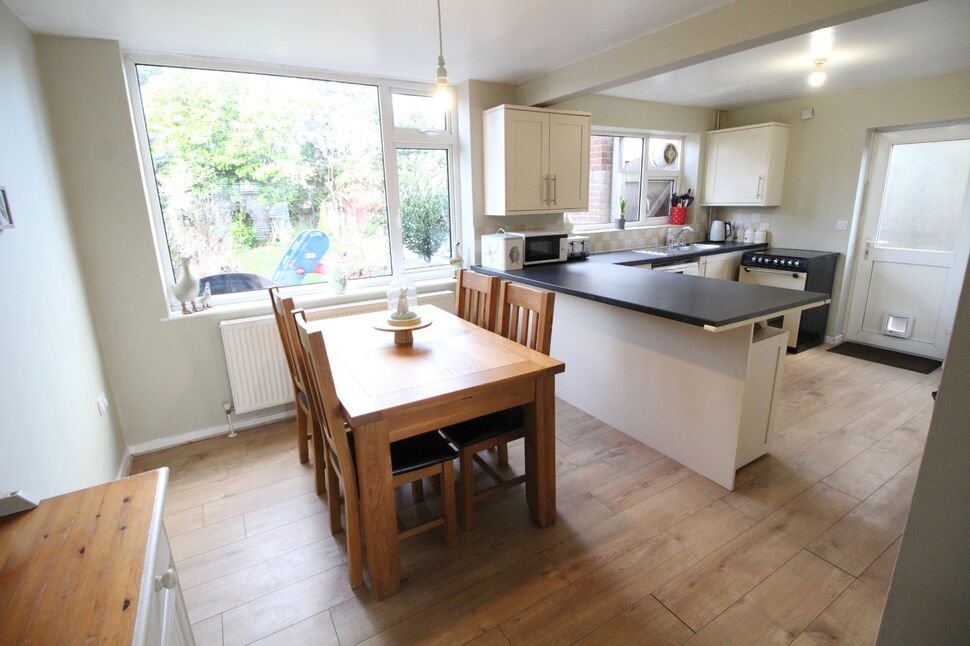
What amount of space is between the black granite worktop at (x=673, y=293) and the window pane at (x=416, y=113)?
1362mm

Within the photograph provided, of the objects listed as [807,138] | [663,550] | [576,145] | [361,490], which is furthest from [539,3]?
[807,138]

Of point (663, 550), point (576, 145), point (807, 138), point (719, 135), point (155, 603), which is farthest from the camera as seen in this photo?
point (719, 135)

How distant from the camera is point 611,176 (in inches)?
180

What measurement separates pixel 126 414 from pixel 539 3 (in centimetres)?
327

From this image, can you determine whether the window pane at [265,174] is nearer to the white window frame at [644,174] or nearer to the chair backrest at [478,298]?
the chair backrest at [478,298]

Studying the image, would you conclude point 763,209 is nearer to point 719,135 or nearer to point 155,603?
point 719,135

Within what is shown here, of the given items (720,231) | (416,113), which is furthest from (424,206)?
(720,231)

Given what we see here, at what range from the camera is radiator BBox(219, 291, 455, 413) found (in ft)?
9.43

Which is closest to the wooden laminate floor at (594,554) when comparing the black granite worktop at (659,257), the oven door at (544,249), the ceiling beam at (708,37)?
the oven door at (544,249)

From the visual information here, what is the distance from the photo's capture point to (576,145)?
3.58 m

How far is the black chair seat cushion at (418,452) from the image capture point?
1739mm

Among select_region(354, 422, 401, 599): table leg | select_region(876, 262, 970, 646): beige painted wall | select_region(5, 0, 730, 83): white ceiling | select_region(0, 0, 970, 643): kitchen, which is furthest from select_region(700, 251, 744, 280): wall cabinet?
select_region(354, 422, 401, 599): table leg

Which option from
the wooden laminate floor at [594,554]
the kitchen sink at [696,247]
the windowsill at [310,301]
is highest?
the kitchen sink at [696,247]

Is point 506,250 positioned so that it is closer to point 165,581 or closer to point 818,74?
point 818,74
